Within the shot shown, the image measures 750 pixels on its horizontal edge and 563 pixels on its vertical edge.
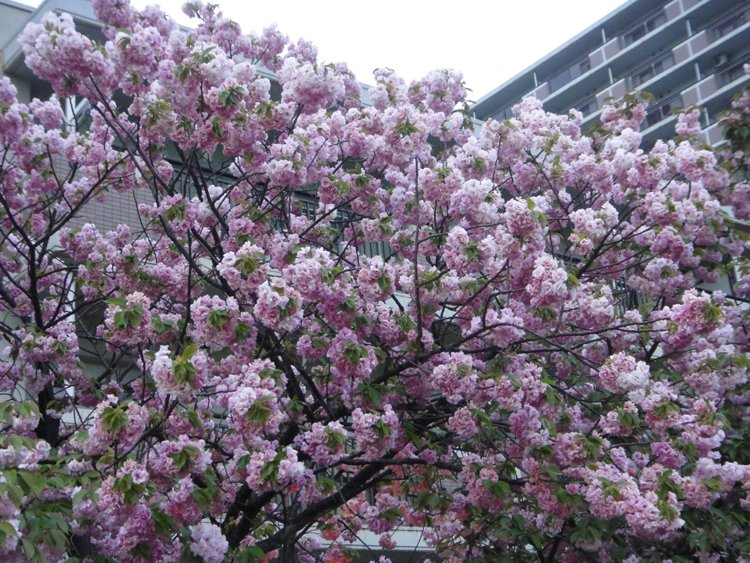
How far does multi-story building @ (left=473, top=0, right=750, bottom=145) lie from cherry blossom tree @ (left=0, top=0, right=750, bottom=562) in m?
32.6

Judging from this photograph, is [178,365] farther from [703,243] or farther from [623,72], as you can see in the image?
[623,72]

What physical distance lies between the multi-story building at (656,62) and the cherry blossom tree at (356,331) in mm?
32598

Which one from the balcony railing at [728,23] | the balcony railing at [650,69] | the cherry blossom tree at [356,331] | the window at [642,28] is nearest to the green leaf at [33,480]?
the cherry blossom tree at [356,331]

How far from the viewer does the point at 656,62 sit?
152 feet

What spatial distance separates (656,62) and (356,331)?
145 ft

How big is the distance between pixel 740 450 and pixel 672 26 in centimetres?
4133

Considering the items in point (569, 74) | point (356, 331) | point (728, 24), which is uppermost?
point (569, 74)

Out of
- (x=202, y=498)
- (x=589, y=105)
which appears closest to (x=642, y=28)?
(x=589, y=105)

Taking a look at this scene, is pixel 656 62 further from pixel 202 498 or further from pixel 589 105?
pixel 202 498

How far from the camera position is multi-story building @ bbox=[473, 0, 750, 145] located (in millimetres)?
42312

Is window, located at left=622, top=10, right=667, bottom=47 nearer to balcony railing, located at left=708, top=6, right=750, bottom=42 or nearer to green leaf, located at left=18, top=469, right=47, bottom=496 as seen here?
balcony railing, located at left=708, top=6, right=750, bottom=42

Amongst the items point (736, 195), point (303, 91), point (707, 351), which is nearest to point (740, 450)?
point (707, 351)

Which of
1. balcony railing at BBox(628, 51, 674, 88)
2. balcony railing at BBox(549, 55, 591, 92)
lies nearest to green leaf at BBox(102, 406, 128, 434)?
balcony railing at BBox(628, 51, 674, 88)

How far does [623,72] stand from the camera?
47.5 meters
